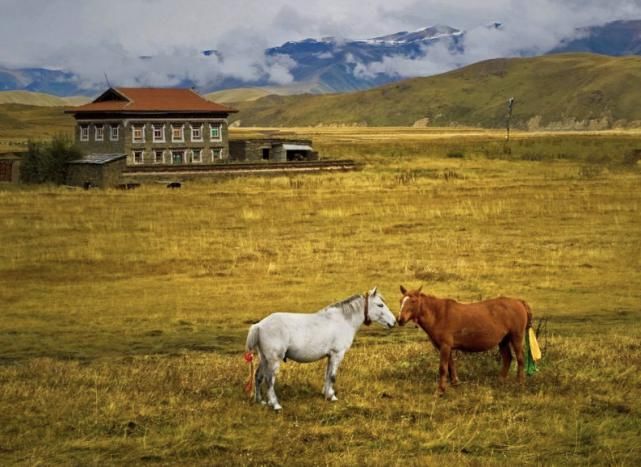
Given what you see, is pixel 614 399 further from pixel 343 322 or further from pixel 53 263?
pixel 53 263

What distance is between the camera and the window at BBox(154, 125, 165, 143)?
72375mm

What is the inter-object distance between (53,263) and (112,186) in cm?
2962

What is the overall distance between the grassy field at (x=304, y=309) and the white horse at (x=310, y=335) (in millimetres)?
487

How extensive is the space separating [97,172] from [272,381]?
4847cm

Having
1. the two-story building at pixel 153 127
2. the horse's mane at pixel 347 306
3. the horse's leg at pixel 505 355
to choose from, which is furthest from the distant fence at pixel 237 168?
A: the horse's mane at pixel 347 306

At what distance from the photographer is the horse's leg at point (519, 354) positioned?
43.3ft

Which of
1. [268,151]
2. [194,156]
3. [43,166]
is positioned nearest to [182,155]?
[194,156]

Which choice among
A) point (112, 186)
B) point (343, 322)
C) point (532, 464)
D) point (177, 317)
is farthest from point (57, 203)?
point (532, 464)

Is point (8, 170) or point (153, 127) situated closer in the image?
point (8, 170)

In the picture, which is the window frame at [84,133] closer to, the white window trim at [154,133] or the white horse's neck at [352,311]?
the white window trim at [154,133]

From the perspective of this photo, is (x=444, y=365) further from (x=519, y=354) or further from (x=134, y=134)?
(x=134, y=134)

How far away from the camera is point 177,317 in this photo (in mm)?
21938

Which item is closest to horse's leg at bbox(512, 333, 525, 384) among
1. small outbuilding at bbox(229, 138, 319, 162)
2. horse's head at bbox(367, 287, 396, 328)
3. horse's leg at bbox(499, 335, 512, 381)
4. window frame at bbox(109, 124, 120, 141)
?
horse's leg at bbox(499, 335, 512, 381)

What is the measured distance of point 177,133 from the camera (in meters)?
73.2
